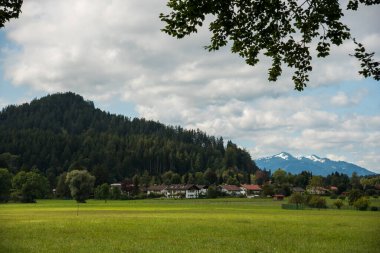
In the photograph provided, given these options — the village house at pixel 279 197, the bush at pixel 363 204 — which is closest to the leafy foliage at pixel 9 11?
the bush at pixel 363 204

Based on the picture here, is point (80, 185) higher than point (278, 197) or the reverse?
higher

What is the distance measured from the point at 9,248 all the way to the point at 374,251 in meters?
21.1

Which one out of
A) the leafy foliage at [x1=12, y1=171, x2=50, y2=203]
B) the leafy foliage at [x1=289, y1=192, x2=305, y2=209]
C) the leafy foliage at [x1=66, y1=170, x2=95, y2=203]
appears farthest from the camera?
the leafy foliage at [x1=66, y1=170, x2=95, y2=203]

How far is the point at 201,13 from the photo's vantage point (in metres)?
12.3

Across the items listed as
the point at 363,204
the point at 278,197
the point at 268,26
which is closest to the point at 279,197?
the point at 278,197

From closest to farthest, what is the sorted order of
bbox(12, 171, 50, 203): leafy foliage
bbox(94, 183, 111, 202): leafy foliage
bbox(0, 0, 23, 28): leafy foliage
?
bbox(0, 0, 23, 28): leafy foliage → bbox(12, 171, 50, 203): leafy foliage → bbox(94, 183, 111, 202): leafy foliage

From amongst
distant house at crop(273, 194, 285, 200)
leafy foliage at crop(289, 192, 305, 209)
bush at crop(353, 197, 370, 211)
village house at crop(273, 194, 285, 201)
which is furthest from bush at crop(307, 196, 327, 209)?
distant house at crop(273, 194, 285, 200)

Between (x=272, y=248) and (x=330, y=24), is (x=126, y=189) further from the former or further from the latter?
(x=330, y=24)

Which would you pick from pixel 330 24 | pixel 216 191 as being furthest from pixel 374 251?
pixel 216 191

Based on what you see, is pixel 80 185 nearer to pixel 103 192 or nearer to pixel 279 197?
pixel 103 192

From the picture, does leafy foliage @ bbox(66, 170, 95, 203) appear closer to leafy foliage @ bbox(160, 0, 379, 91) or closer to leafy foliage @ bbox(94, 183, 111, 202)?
leafy foliage @ bbox(94, 183, 111, 202)

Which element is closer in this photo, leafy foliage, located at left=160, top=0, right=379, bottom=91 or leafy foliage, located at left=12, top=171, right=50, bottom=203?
leafy foliage, located at left=160, top=0, right=379, bottom=91

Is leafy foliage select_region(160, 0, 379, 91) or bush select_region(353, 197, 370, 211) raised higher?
leafy foliage select_region(160, 0, 379, 91)

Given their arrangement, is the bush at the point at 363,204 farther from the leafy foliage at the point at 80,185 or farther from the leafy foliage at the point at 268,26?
the leafy foliage at the point at 268,26
